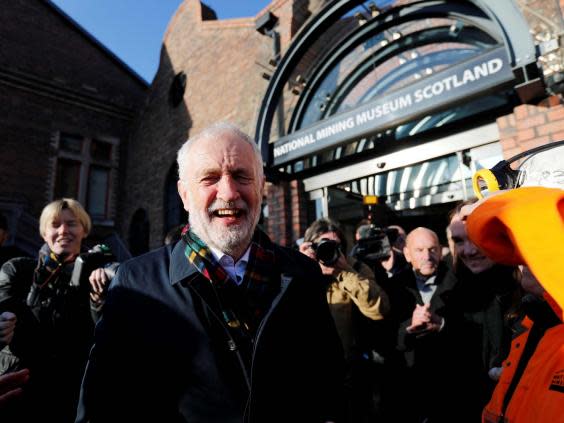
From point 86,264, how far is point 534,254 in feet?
6.57

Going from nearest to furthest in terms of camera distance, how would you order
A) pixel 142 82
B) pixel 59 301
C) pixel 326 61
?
1. pixel 59 301
2. pixel 326 61
3. pixel 142 82

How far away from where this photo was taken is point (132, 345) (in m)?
1.08

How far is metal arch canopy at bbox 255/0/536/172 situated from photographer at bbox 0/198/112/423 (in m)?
2.81

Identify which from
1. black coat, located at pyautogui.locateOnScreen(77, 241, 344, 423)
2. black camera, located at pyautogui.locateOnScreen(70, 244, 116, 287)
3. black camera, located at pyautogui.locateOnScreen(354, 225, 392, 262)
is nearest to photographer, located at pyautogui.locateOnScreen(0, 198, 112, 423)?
black camera, located at pyautogui.locateOnScreen(70, 244, 116, 287)

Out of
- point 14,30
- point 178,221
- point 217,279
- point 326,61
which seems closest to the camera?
point 217,279

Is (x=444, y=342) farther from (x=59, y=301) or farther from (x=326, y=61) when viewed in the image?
(x=326, y=61)

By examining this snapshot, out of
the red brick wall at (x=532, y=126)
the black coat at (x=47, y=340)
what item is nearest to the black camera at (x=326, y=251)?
the black coat at (x=47, y=340)

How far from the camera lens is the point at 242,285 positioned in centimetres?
126

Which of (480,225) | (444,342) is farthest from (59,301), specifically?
(444,342)

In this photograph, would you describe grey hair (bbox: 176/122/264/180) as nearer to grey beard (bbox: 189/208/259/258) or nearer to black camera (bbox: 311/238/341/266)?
grey beard (bbox: 189/208/259/258)

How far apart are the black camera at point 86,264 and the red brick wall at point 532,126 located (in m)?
3.17

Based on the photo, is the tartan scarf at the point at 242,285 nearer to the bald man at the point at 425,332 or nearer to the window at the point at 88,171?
the bald man at the point at 425,332

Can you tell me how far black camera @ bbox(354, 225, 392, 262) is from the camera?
241 centimetres

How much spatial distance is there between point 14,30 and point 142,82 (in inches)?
135
